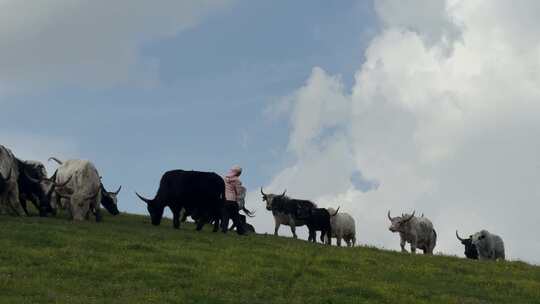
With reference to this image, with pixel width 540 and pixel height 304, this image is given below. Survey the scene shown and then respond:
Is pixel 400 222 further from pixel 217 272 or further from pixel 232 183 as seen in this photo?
pixel 217 272

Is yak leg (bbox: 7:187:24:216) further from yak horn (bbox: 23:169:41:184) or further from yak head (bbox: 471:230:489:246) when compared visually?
yak head (bbox: 471:230:489:246)

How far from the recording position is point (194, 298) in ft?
59.4

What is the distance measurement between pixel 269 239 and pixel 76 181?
7.29m

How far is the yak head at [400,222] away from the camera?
35750 millimetres

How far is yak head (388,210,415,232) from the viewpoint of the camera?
3575 centimetres

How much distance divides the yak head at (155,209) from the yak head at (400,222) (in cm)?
937

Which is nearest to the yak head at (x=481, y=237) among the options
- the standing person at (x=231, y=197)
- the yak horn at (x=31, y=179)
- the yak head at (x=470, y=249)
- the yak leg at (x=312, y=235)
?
the yak head at (x=470, y=249)

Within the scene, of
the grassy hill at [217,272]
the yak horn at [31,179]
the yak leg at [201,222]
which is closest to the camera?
the grassy hill at [217,272]

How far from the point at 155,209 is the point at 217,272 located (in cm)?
1122

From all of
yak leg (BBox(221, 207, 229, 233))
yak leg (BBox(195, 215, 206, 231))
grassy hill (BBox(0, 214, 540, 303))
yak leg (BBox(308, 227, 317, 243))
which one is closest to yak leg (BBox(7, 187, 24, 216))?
grassy hill (BBox(0, 214, 540, 303))

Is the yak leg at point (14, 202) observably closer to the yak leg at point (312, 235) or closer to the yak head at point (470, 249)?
the yak leg at point (312, 235)

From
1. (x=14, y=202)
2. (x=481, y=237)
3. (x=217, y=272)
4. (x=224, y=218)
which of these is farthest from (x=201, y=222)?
(x=481, y=237)

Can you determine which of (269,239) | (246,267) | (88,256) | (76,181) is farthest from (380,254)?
(76,181)

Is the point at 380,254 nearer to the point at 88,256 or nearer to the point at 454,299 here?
the point at 454,299
